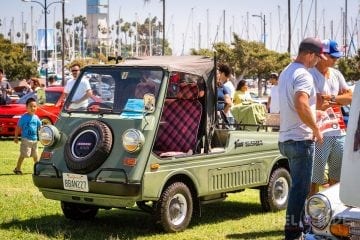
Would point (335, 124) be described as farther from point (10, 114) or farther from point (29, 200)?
point (10, 114)

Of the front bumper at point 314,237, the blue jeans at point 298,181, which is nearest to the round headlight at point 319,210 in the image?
the front bumper at point 314,237

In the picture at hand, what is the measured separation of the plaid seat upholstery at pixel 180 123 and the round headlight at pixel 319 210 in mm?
3032

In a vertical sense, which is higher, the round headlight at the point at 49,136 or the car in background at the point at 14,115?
the round headlight at the point at 49,136

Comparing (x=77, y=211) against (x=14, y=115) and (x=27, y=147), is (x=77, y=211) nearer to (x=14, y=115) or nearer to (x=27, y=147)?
(x=27, y=147)

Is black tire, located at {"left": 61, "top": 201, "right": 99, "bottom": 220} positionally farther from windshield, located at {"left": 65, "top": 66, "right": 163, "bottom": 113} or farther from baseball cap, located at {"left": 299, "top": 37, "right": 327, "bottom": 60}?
baseball cap, located at {"left": 299, "top": 37, "right": 327, "bottom": 60}

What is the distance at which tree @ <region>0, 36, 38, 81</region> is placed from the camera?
6500cm

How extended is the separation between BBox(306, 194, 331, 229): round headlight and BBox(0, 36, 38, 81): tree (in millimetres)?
60375

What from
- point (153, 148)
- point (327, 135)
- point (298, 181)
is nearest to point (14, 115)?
point (153, 148)

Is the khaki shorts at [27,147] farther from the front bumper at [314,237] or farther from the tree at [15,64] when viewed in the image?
the tree at [15,64]

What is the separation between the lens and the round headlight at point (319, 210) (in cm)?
525

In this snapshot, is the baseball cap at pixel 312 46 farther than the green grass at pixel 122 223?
No

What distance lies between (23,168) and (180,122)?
5810 millimetres

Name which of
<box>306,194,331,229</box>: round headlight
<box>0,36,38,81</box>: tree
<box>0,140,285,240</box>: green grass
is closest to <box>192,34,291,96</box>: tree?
<box>0,36,38,81</box>: tree

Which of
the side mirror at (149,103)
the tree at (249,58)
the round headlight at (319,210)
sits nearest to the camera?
the round headlight at (319,210)
